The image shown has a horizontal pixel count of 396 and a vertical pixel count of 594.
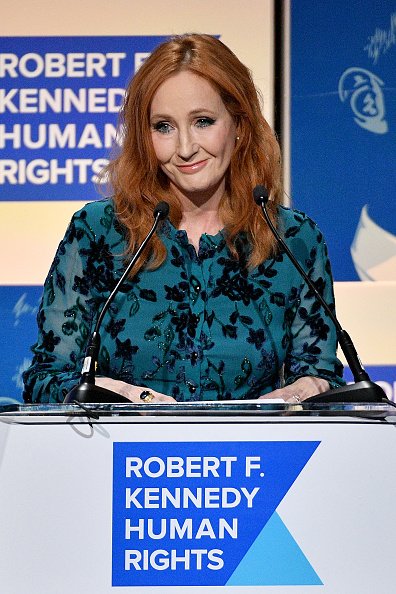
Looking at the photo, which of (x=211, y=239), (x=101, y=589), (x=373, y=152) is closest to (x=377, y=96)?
(x=373, y=152)

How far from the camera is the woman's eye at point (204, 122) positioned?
2.16 m

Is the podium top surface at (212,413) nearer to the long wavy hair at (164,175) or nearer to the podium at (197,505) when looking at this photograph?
the podium at (197,505)

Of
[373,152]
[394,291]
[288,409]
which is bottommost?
[288,409]

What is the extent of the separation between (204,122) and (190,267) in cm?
30

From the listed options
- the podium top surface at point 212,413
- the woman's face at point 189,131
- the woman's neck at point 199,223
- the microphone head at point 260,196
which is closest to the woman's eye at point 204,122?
the woman's face at point 189,131

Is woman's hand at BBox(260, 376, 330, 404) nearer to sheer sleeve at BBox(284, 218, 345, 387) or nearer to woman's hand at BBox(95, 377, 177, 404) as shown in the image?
sheer sleeve at BBox(284, 218, 345, 387)

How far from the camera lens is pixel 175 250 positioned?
2195 millimetres

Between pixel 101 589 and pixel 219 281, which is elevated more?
pixel 219 281

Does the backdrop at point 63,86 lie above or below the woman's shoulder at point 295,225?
above

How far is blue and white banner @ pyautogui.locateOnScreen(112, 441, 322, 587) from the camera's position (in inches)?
48.4

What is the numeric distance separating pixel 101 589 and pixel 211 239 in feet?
3.64

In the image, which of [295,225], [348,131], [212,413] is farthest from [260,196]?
[348,131]

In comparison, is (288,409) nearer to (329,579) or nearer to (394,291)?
(329,579)

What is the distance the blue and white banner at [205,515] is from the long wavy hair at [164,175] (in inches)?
A: 37.0
